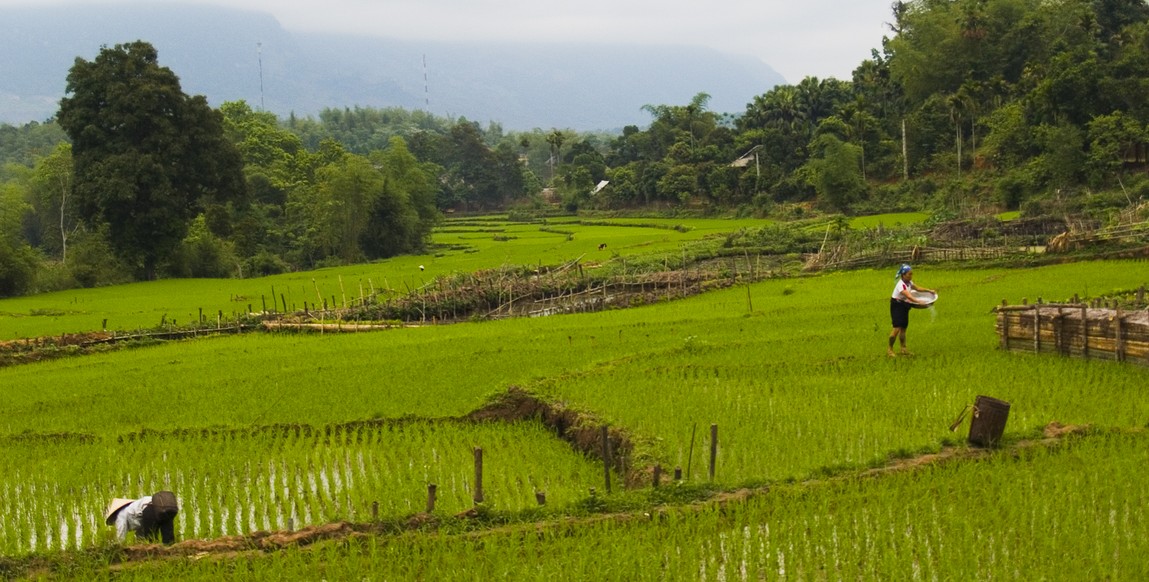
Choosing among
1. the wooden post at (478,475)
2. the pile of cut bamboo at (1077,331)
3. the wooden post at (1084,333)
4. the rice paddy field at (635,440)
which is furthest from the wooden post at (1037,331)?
the wooden post at (478,475)

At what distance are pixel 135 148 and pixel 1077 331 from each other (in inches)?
1395

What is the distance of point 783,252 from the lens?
111 feet

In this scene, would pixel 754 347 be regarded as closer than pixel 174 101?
Yes

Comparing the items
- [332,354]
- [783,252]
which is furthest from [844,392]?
[783,252]

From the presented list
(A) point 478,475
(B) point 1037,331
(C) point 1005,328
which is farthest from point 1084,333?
(A) point 478,475

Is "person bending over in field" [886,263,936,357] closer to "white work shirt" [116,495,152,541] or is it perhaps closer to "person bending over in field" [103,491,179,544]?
"person bending over in field" [103,491,179,544]

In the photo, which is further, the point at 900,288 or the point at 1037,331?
the point at 900,288

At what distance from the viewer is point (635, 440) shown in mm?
10008

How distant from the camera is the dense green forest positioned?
37844mm

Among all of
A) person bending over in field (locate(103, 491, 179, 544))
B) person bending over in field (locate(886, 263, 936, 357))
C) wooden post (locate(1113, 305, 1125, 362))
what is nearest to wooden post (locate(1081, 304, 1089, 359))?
wooden post (locate(1113, 305, 1125, 362))

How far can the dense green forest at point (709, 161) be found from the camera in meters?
37.8

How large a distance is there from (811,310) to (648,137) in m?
60.2

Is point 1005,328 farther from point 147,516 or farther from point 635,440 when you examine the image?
point 147,516

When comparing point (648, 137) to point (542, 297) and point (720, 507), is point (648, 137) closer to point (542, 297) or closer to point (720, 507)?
point (542, 297)
